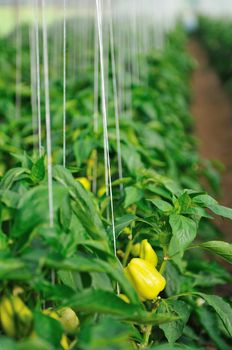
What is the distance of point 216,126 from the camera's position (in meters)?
7.87

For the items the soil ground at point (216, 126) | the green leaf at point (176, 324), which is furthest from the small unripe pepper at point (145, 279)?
the soil ground at point (216, 126)

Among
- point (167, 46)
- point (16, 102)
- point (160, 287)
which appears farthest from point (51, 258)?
point (167, 46)

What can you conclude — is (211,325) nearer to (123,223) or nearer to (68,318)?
Result: (123,223)

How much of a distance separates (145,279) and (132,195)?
51 centimetres

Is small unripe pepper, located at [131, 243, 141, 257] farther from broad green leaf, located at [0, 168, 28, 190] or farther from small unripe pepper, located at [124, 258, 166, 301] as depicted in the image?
broad green leaf, located at [0, 168, 28, 190]

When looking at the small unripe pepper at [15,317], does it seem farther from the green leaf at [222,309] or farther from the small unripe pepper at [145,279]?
the green leaf at [222,309]

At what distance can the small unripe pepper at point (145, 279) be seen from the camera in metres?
1.62

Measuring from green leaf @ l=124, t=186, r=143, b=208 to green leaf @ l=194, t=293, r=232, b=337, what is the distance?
0.44m

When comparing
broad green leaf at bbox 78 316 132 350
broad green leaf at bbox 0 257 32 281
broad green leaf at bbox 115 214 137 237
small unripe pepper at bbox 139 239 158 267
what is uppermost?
broad green leaf at bbox 0 257 32 281

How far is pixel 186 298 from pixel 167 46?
306 inches

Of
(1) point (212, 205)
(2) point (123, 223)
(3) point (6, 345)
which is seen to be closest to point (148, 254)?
(2) point (123, 223)

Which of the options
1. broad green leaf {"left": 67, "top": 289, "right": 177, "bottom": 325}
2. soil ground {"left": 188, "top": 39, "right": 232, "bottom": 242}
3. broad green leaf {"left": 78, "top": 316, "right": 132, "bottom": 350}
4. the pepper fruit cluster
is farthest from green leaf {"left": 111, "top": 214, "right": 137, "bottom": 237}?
soil ground {"left": 188, "top": 39, "right": 232, "bottom": 242}

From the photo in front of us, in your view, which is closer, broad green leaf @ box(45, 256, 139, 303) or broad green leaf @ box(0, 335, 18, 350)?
broad green leaf @ box(0, 335, 18, 350)

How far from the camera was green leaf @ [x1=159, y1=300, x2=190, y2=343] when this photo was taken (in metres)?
1.70
